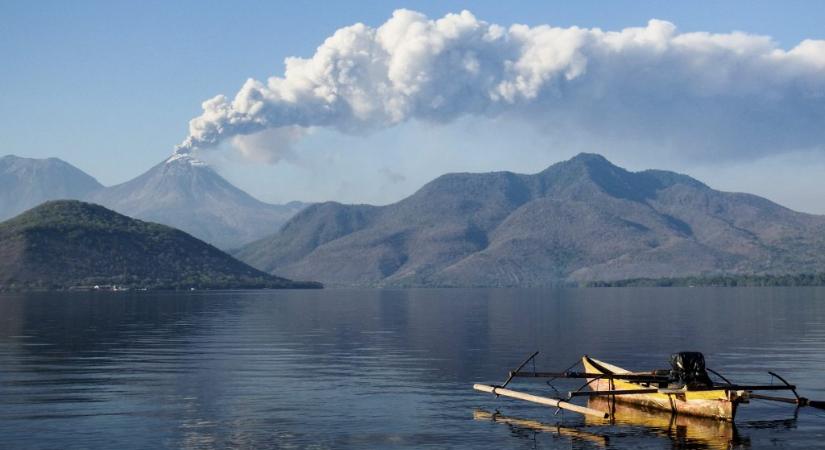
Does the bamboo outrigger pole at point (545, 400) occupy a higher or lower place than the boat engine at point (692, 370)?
lower

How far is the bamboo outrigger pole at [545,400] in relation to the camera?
5398 cm

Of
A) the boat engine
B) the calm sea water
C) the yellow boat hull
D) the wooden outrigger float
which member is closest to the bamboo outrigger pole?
the wooden outrigger float

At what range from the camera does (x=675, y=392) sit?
58031mm

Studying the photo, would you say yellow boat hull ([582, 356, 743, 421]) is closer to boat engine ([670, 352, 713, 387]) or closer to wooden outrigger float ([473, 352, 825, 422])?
wooden outrigger float ([473, 352, 825, 422])

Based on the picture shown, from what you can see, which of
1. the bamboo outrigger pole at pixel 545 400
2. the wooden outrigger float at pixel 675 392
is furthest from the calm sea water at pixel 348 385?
the wooden outrigger float at pixel 675 392

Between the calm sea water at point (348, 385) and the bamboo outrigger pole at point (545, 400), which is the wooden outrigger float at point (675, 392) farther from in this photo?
the calm sea water at point (348, 385)

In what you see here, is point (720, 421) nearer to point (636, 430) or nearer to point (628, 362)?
point (636, 430)

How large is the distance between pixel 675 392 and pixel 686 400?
0.76m

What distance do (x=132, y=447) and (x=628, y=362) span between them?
50239mm

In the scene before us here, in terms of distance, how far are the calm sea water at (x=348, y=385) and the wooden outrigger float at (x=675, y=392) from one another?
1.16 meters

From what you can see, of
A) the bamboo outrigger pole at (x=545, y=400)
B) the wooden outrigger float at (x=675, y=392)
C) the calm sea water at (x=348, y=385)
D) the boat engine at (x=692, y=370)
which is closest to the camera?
the calm sea water at (x=348, y=385)

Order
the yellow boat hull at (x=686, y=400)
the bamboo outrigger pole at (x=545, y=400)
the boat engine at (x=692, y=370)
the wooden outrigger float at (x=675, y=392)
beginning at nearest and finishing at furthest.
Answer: the bamboo outrigger pole at (x=545, y=400)
the yellow boat hull at (x=686, y=400)
the wooden outrigger float at (x=675, y=392)
the boat engine at (x=692, y=370)

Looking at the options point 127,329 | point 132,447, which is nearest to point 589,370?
point 132,447

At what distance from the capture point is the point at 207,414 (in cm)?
5838
